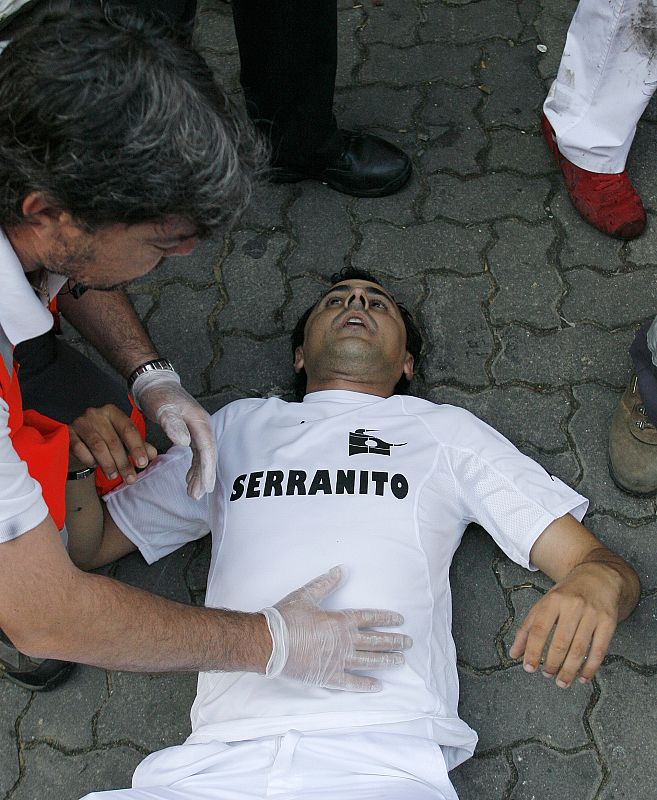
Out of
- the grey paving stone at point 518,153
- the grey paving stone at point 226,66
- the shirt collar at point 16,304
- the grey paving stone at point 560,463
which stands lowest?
the grey paving stone at point 560,463

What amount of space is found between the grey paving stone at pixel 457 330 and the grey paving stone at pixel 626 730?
1.09m

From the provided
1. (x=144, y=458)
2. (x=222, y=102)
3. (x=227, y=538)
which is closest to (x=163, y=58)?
(x=222, y=102)

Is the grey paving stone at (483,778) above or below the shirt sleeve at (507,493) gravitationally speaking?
below

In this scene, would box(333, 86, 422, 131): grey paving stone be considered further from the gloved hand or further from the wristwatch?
the gloved hand

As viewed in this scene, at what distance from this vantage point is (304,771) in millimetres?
2061

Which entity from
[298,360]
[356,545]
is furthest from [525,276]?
[356,545]

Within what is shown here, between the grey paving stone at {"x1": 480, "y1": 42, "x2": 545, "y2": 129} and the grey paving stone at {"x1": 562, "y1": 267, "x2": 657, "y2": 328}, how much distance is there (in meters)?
0.84

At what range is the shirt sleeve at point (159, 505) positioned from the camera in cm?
259

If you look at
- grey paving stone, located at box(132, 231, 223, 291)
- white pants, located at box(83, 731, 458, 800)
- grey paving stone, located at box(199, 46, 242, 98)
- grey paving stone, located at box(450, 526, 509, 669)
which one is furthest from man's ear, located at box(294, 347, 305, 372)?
grey paving stone, located at box(199, 46, 242, 98)

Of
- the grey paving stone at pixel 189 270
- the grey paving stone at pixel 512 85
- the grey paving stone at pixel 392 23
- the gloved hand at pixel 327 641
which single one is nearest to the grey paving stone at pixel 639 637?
the gloved hand at pixel 327 641

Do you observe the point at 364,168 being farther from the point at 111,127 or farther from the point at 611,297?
the point at 111,127

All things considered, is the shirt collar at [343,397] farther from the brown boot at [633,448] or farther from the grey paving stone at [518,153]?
the grey paving stone at [518,153]

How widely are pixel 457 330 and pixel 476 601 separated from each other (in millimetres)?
1020

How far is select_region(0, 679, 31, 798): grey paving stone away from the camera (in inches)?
98.3
